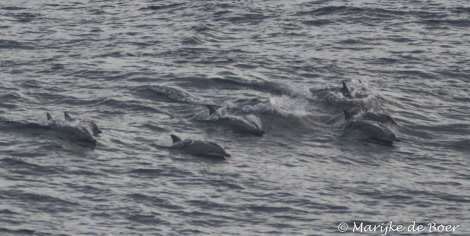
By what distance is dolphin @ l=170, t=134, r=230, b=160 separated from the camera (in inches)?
1363

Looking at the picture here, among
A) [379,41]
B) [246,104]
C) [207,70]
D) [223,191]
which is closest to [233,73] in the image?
[207,70]

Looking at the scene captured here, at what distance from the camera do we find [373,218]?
30.2 m

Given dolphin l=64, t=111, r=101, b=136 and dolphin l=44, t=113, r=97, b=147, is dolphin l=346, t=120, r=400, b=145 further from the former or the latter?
dolphin l=44, t=113, r=97, b=147

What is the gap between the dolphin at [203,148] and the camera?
34.6 m

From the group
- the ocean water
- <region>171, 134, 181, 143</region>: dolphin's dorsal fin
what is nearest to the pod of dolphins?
<region>171, 134, 181, 143</region>: dolphin's dorsal fin

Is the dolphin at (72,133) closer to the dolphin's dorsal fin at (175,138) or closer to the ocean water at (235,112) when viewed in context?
the ocean water at (235,112)

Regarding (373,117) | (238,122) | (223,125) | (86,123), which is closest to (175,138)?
(223,125)

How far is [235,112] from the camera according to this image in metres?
39.2

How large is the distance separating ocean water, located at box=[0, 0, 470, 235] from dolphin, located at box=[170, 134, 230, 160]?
0.61 meters

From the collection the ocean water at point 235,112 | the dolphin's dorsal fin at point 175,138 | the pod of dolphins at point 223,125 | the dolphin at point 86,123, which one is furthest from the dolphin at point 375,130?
the dolphin at point 86,123

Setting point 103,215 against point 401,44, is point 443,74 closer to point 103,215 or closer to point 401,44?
point 401,44

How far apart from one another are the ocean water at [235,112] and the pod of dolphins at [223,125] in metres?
0.41

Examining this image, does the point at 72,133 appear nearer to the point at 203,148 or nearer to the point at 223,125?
the point at 203,148

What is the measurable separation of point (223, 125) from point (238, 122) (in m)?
0.67
